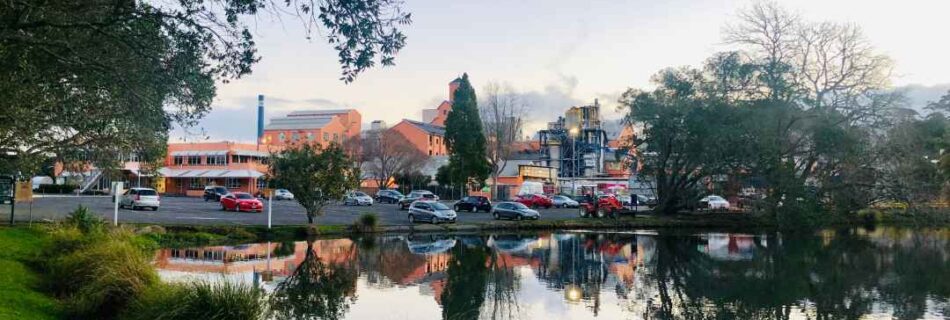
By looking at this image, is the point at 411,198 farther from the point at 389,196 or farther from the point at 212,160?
the point at 212,160

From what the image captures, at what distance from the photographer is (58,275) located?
1370 cm

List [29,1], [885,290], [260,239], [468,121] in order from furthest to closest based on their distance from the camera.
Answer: [468,121] → [260,239] → [885,290] → [29,1]

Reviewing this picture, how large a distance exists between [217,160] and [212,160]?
75cm

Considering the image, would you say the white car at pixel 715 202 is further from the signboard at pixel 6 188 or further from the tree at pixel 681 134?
the signboard at pixel 6 188

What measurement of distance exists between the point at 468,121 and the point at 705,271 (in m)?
46.8

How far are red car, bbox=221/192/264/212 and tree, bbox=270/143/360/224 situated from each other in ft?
43.5

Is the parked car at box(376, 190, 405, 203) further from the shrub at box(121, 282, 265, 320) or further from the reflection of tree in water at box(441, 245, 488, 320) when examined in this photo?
the shrub at box(121, 282, 265, 320)

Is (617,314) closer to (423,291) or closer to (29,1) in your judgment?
(423,291)

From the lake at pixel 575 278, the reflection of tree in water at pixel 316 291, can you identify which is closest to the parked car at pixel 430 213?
the lake at pixel 575 278

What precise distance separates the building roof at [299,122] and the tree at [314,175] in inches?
2381

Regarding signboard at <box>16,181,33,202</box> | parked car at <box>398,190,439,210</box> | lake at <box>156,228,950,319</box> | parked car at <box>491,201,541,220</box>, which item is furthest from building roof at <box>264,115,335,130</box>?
signboard at <box>16,181,33,202</box>

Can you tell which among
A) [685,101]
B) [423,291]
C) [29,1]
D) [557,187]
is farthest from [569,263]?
[557,187]

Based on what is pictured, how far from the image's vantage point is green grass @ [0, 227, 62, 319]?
10211 mm

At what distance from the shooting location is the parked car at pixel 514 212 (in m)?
45.4
